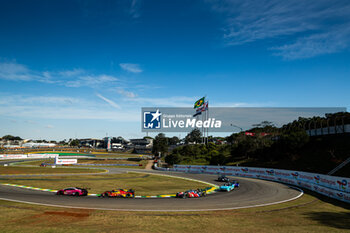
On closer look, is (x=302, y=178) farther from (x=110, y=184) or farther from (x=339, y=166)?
(x=110, y=184)

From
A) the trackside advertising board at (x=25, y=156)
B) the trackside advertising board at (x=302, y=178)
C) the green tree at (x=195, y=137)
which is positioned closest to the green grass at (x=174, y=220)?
the trackside advertising board at (x=302, y=178)

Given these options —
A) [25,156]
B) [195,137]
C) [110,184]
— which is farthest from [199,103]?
[25,156]

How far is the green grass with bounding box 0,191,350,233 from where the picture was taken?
16031 millimetres

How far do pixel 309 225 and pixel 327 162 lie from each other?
124ft

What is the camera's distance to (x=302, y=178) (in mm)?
38250

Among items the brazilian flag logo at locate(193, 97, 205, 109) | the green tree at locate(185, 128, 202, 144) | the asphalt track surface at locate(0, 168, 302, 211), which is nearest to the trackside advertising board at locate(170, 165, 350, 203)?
the asphalt track surface at locate(0, 168, 302, 211)

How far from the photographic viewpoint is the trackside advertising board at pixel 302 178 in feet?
90.7

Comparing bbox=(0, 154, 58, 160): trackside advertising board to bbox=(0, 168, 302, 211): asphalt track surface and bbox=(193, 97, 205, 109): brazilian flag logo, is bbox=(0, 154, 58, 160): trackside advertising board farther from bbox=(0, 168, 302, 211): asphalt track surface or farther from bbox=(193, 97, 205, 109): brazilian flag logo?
bbox=(0, 168, 302, 211): asphalt track surface

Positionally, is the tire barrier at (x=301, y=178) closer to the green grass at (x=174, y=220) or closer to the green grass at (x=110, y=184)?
the green grass at (x=174, y=220)

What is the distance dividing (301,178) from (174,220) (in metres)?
29.2

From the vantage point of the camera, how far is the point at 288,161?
57.9 meters

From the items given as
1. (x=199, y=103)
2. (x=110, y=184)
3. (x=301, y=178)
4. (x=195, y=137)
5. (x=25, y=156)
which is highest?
(x=199, y=103)

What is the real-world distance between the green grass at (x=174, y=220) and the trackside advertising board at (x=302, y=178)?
5475 millimetres

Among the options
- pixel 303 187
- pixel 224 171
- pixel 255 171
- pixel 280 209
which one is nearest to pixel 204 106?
pixel 224 171
